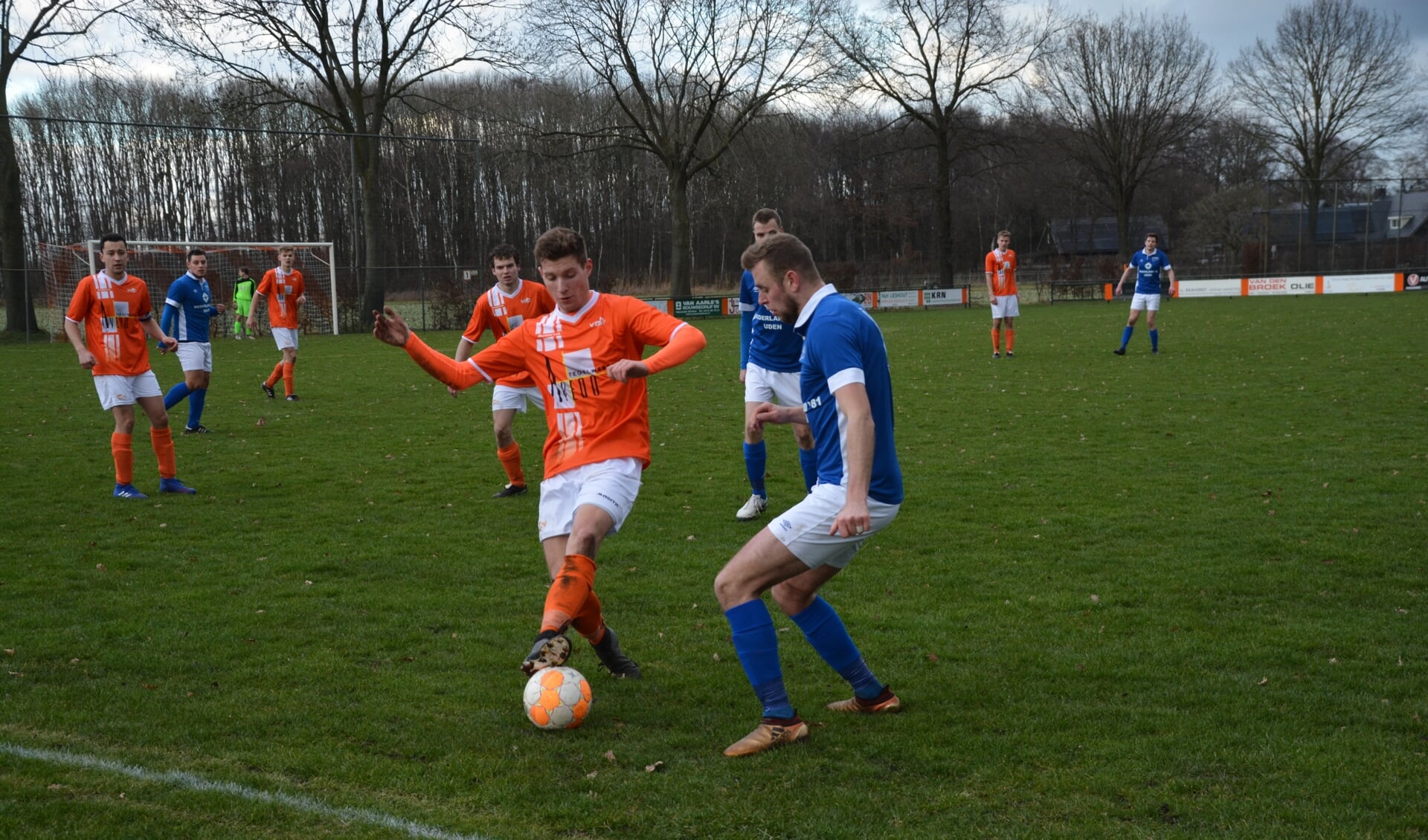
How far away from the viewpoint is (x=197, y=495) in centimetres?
875

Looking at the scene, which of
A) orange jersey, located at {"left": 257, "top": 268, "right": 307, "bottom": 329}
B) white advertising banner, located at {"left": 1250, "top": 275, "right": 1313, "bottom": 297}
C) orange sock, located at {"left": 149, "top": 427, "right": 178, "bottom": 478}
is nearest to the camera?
orange sock, located at {"left": 149, "top": 427, "right": 178, "bottom": 478}

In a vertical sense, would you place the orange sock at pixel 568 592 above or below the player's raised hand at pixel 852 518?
below

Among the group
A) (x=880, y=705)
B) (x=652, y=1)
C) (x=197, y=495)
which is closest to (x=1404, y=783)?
(x=880, y=705)

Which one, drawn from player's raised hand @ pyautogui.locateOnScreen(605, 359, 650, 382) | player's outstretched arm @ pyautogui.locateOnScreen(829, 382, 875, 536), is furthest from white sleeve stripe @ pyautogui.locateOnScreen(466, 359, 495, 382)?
player's outstretched arm @ pyautogui.locateOnScreen(829, 382, 875, 536)

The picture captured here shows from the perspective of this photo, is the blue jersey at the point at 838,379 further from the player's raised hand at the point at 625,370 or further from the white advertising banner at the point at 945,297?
the white advertising banner at the point at 945,297

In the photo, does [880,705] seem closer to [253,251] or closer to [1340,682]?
[1340,682]

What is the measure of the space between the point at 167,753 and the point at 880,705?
264cm

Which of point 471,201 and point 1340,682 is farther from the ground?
point 471,201

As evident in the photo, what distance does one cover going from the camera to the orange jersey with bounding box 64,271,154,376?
8.60 meters

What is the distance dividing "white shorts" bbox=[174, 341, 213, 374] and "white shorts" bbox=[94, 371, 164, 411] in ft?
9.15

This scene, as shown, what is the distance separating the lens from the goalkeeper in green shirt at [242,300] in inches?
1068

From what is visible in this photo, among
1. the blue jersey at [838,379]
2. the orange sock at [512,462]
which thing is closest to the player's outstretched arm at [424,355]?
the blue jersey at [838,379]

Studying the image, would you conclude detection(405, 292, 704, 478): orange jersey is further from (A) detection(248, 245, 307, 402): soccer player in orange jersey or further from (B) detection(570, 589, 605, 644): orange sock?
(A) detection(248, 245, 307, 402): soccer player in orange jersey

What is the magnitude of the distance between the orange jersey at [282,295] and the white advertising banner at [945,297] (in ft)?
101
